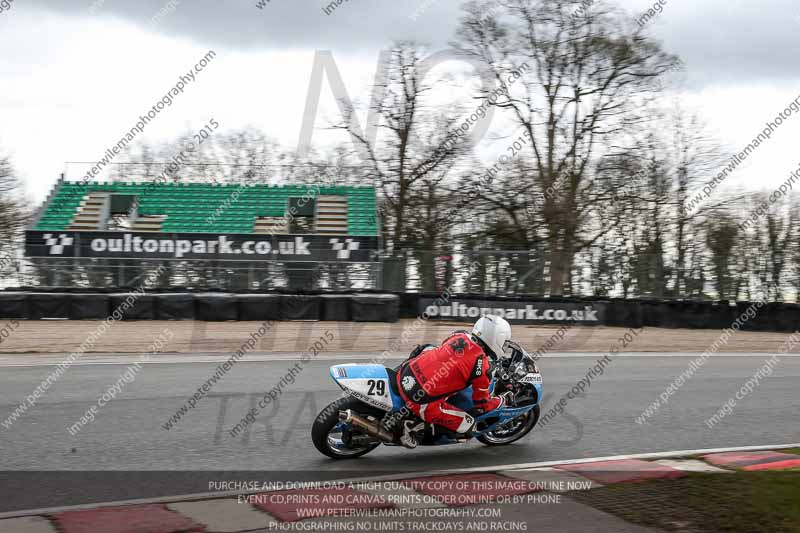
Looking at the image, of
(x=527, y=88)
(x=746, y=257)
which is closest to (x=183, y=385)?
(x=746, y=257)

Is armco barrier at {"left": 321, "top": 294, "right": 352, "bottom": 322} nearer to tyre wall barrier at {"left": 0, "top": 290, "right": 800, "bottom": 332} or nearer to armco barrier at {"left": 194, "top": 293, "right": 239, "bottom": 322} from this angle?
tyre wall barrier at {"left": 0, "top": 290, "right": 800, "bottom": 332}

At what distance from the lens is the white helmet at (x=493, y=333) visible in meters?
6.82

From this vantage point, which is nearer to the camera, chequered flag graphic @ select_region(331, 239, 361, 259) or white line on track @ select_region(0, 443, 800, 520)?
white line on track @ select_region(0, 443, 800, 520)

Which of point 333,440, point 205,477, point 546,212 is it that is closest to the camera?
point 205,477

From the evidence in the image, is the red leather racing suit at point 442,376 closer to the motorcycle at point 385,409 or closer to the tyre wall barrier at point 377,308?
the motorcycle at point 385,409

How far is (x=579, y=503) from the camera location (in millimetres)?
5293

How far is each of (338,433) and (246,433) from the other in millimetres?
1261

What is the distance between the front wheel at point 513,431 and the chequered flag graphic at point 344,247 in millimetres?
17904

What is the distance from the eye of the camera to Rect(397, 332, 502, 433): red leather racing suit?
6734 mm

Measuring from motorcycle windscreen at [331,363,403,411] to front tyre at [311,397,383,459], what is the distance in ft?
0.36

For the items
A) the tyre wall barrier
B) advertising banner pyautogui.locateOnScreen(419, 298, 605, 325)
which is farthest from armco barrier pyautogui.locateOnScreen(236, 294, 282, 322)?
advertising banner pyautogui.locateOnScreen(419, 298, 605, 325)

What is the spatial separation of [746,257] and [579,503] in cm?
2039

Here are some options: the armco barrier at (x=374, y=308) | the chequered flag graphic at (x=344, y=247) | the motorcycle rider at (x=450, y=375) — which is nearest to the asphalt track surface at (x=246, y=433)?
the motorcycle rider at (x=450, y=375)

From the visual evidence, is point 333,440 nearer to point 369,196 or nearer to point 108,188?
point 369,196
